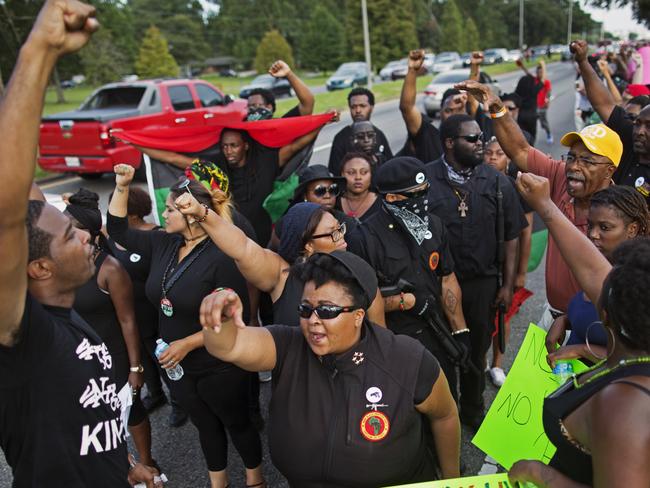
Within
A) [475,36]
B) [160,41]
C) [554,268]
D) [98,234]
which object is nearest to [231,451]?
[98,234]

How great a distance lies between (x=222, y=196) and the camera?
11.2ft

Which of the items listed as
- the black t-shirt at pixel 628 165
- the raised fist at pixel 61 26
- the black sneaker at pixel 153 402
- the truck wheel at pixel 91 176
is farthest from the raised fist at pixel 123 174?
the truck wheel at pixel 91 176

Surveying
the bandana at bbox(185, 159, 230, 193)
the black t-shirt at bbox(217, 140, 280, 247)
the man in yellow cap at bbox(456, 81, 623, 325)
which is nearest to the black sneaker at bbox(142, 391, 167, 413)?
the black t-shirt at bbox(217, 140, 280, 247)

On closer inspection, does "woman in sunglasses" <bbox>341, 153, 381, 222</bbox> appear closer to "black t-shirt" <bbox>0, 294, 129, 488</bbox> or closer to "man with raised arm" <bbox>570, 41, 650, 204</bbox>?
"man with raised arm" <bbox>570, 41, 650, 204</bbox>

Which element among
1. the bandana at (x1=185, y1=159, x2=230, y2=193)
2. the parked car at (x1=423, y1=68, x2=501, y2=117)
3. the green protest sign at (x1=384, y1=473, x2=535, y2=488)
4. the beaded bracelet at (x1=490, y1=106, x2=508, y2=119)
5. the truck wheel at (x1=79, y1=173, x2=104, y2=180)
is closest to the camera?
the green protest sign at (x1=384, y1=473, x2=535, y2=488)

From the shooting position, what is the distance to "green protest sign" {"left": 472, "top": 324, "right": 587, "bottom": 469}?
2.52m

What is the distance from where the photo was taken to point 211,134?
16.8ft

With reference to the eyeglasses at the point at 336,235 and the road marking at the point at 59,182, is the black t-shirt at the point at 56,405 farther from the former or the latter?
the road marking at the point at 59,182

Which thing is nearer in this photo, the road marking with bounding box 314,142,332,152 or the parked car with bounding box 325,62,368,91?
the road marking with bounding box 314,142,332,152

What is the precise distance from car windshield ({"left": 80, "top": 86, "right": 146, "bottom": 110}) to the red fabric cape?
316 inches

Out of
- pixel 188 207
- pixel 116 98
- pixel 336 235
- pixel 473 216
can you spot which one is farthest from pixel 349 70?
pixel 188 207

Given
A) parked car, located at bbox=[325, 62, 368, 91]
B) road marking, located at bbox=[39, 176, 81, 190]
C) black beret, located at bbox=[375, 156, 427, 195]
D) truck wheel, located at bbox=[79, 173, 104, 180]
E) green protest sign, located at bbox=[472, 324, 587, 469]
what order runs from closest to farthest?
green protest sign, located at bbox=[472, 324, 587, 469], black beret, located at bbox=[375, 156, 427, 195], road marking, located at bbox=[39, 176, 81, 190], truck wheel, located at bbox=[79, 173, 104, 180], parked car, located at bbox=[325, 62, 368, 91]

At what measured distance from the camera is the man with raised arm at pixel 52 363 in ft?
4.74

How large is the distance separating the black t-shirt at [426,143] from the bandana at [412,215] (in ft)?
7.67
